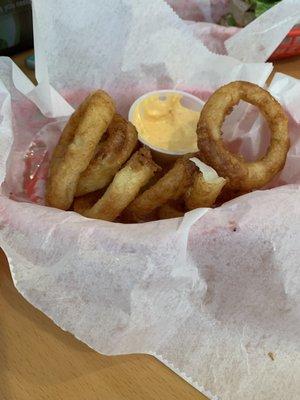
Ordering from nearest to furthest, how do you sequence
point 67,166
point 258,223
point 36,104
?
point 258,223 < point 67,166 < point 36,104

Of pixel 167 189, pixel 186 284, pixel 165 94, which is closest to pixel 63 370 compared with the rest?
pixel 186 284

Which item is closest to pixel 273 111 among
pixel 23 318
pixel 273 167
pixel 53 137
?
pixel 273 167

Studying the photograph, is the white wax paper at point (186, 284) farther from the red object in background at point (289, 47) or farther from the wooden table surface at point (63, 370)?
the red object in background at point (289, 47)

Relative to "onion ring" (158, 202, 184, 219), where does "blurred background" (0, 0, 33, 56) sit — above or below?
above

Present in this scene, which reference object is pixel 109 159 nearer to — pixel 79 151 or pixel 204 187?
pixel 79 151

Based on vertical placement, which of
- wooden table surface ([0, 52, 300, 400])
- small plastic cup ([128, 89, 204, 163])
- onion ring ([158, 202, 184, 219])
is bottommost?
wooden table surface ([0, 52, 300, 400])

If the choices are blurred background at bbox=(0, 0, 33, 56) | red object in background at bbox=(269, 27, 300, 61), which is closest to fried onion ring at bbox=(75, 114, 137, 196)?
blurred background at bbox=(0, 0, 33, 56)

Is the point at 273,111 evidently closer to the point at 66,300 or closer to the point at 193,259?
the point at 193,259

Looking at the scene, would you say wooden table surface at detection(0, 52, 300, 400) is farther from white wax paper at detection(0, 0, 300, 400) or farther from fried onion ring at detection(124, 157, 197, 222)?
fried onion ring at detection(124, 157, 197, 222)
